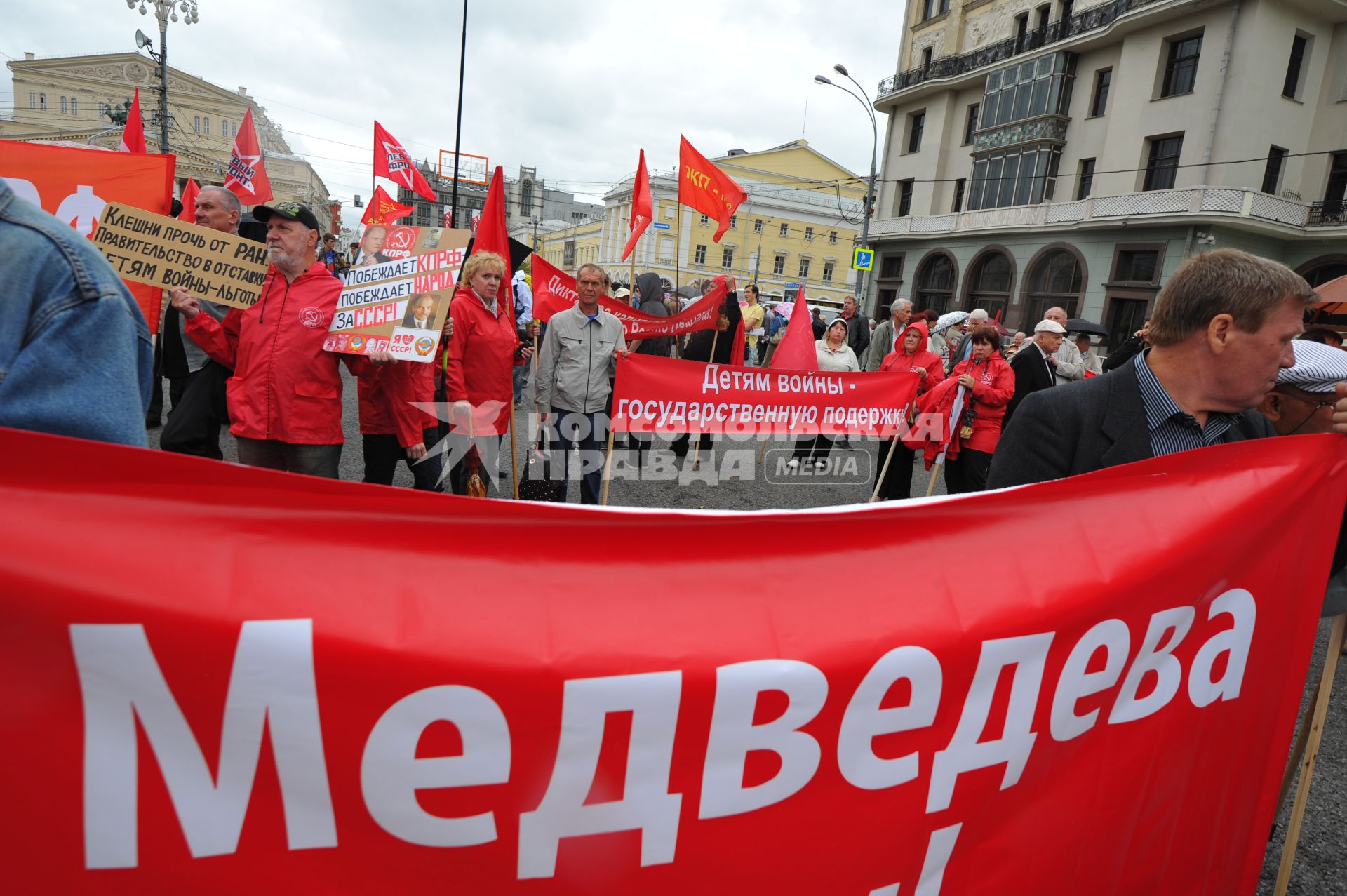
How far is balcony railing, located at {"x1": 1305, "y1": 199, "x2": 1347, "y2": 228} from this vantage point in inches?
982

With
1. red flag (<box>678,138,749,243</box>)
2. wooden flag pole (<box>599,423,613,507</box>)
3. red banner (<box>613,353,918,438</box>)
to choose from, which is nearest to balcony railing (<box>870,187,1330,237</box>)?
red flag (<box>678,138,749,243</box>)

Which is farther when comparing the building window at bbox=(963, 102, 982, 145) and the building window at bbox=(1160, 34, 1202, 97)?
the building window at bbox=(963, 102, 982, 145)

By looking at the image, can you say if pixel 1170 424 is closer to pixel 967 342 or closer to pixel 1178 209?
pixel 967 342

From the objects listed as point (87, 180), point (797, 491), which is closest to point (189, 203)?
point (87, 180)

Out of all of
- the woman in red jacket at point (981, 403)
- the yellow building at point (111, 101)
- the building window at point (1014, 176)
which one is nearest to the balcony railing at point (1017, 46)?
the building window at point (1014, 176)

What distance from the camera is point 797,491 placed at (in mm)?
7922

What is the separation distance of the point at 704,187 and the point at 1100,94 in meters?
29.9

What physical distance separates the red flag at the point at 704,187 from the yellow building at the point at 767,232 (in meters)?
56.6

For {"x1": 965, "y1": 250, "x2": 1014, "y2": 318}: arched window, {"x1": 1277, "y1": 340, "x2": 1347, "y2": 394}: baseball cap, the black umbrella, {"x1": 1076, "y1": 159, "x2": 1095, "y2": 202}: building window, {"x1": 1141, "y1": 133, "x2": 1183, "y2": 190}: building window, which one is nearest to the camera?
{"x1": 1277, "y1": 340, "x2": 1347, "y2": 394}: baseball cap

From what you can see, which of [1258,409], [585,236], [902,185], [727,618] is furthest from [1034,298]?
[585,236]

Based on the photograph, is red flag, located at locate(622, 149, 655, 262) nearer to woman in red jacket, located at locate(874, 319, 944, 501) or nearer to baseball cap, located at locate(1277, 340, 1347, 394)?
woman in red jacket, located at locate(874, 319, 944, 501)

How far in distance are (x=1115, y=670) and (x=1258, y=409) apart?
1471 mm

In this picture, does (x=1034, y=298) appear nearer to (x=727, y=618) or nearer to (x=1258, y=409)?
(x=1258, y=409)

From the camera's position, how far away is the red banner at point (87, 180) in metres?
3.98
